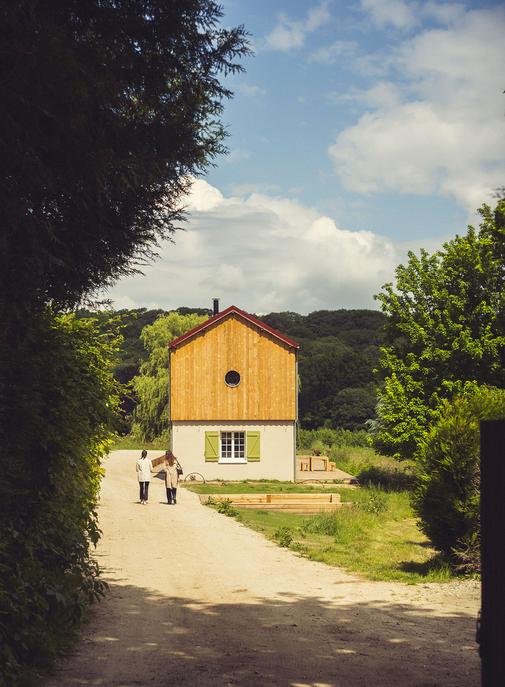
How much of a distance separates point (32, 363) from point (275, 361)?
1103 inches

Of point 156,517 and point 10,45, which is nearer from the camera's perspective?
point 10,45

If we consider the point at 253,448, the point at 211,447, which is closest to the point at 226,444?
the point at 211,447

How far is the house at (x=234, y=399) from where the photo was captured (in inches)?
1399

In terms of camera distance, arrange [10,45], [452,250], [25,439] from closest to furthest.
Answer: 1. [10,45]
2. [25,439]
3. [452,250]

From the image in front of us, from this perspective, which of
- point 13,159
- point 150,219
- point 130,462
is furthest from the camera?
point 130,462

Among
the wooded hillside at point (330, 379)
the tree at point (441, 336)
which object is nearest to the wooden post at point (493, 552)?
the tree at point (441, 336)

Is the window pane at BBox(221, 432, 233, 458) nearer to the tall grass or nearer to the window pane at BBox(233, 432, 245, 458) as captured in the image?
the window pane at BBox(233, 432, 245, 458)

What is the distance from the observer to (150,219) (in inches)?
344

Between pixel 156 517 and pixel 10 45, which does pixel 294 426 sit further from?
pixel 10 45

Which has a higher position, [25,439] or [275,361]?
[275,361]

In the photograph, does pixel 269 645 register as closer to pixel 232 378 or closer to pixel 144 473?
pixel 144 473

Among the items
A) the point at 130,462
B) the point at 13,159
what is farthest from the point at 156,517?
the point at 130,462

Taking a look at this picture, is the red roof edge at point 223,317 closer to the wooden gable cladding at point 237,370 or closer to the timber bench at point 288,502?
the wooden gable cladding at point 237,370

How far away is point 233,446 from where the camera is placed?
3594cm
